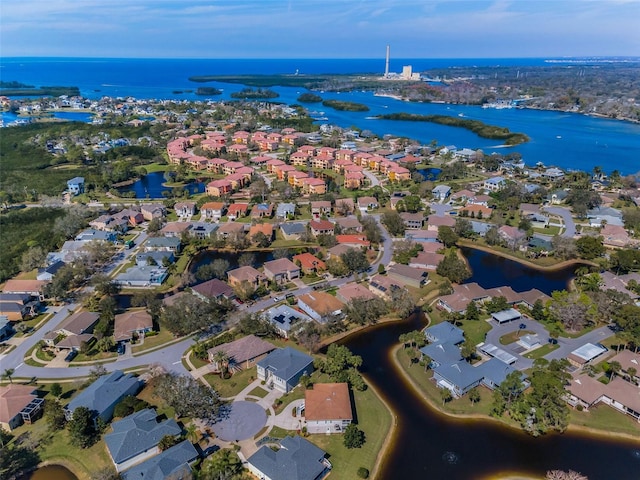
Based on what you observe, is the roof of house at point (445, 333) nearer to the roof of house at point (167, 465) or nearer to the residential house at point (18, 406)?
the roof of house at point (167, 465)

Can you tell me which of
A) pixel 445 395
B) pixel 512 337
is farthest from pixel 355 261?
pixel 445 395

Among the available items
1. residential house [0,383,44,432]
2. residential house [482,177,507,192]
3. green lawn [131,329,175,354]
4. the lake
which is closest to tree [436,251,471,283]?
green lawn [131,329,175,354]

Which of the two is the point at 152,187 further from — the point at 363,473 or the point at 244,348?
the point at 363,473

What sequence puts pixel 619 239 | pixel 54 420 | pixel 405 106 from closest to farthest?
pixel 54 420 → pixel 619 239 → pixel 405 106

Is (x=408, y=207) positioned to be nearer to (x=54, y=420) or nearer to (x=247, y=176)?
(x=247, y=176)

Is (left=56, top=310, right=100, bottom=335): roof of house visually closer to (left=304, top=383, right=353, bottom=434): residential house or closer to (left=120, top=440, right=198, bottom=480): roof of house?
(left=120, top=440, right=198, bottom=480): roof of house

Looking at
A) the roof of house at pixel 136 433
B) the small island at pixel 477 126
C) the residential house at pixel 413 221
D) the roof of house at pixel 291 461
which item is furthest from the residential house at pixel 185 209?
the small island at pixel 477 126

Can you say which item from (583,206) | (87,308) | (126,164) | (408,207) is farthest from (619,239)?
(126,164)
